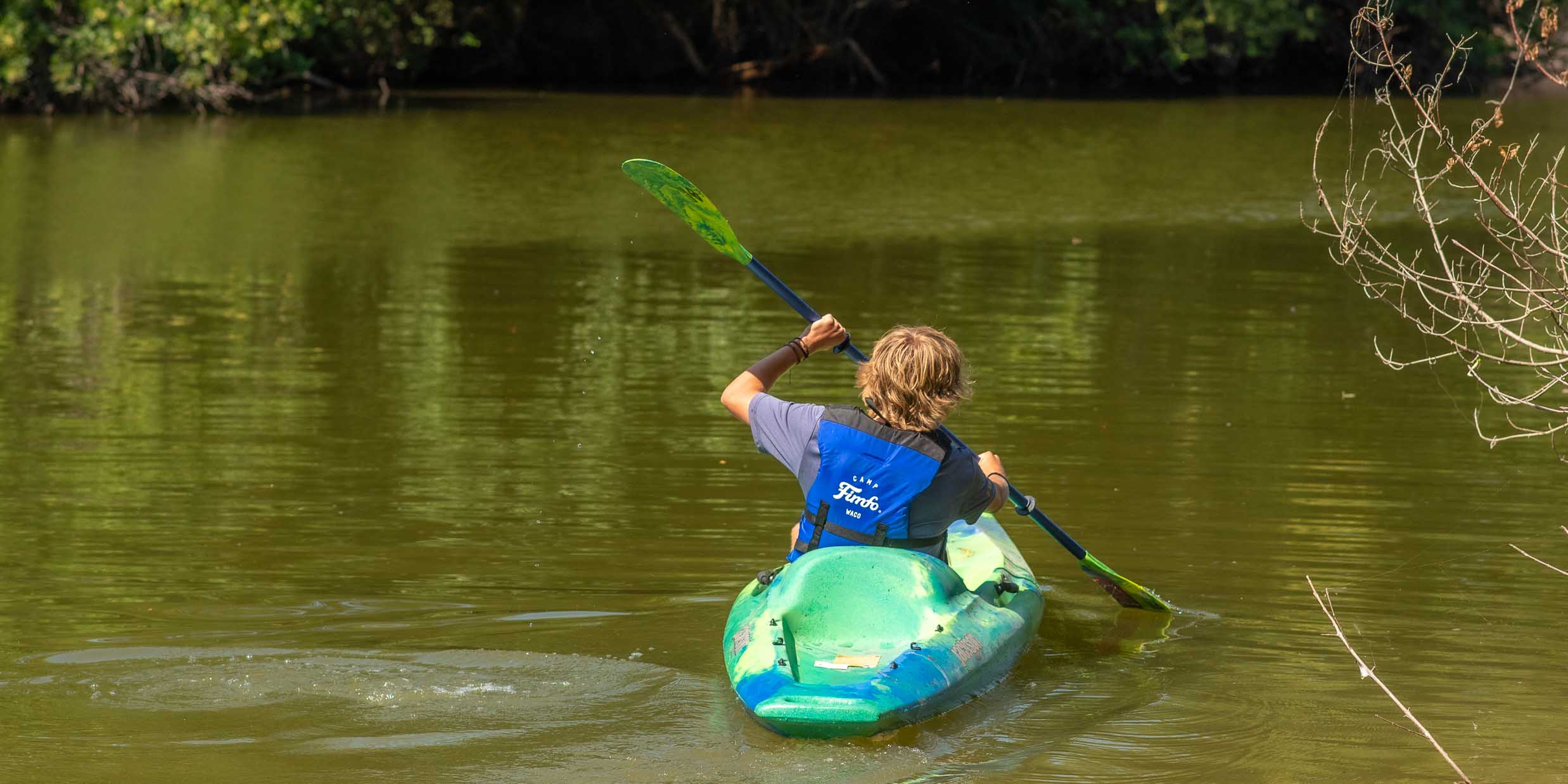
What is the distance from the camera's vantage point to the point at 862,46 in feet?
105

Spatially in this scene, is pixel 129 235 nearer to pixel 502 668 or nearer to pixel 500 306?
pixel 500 306

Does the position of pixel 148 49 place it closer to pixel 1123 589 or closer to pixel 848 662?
pixel 1123 589

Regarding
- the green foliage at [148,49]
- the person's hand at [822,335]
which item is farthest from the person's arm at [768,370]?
the green foliage at [148,49]

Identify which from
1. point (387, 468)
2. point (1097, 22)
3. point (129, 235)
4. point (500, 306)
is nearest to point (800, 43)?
point (1097, 22)

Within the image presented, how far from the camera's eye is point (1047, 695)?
486 centimetres

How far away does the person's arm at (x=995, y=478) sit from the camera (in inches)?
192

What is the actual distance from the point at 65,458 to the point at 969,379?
4082 millimetres

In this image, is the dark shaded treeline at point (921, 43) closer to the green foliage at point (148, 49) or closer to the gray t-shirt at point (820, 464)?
the green foliage at point (148, 49)

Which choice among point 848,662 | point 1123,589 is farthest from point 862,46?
point 848,662

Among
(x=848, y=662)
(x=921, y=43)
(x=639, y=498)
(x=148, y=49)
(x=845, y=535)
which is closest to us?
(x=848, y=662)

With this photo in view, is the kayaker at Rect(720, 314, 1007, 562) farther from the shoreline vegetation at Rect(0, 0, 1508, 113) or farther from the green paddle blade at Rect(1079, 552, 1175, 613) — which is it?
the shoreline vegetation at Rect(0, 0, 1508, 113)

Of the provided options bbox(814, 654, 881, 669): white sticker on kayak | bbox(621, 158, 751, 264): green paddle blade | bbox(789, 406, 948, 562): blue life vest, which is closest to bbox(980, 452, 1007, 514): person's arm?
bbox(789, 406, 948, 562): blue life vest

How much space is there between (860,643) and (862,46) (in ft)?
92.9

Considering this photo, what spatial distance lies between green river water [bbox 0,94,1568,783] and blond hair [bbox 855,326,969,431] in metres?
0.78
